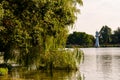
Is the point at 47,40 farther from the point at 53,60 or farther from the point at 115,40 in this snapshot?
the point at 115,40

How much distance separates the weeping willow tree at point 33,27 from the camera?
27.1 meters

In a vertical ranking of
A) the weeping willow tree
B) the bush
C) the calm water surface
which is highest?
the weeping willow tree

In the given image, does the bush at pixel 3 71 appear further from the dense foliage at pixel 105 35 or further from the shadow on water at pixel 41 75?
the dense foliage at pixel 105 35

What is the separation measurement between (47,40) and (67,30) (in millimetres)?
2361

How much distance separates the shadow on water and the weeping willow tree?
1169 millimetres

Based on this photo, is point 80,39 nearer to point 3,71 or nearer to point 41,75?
point 41,75

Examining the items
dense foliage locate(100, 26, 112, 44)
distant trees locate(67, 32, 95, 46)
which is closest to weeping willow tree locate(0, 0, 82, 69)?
distant trees locate(67, 32, 95, 46)

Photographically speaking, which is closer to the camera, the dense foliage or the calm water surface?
the calm water surface

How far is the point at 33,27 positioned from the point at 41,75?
6.02 m

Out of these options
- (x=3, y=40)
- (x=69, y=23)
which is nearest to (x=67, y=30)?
(x=69, y=23)

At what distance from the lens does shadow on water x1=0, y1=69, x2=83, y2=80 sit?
31.3 metres

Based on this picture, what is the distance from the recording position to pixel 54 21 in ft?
96.5

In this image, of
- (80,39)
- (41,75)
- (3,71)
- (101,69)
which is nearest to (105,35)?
(80,39)

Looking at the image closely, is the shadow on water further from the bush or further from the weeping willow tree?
the weeping willow tree
